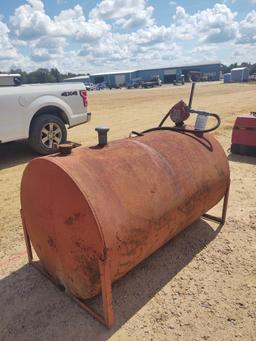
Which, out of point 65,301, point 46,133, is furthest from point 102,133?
point 46,133

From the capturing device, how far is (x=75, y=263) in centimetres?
237

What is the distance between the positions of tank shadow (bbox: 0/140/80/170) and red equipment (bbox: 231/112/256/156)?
10.7 feet

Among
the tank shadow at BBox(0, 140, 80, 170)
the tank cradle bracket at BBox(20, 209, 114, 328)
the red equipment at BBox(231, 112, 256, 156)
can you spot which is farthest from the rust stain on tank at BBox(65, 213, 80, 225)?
the red equipment at BBox(231, 112, 256, 156)

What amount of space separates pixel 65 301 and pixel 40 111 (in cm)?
462

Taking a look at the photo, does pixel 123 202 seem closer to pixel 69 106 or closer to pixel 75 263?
pixel 75 263

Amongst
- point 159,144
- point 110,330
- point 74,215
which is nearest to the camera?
point 74,215

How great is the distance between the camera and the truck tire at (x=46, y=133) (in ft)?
20.8

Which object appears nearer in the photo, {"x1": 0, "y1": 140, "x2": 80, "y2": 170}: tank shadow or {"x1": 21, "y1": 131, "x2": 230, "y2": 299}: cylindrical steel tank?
{"x1": 21, "y1": 131, "x2": 230, "y2": 299}: cylindrical steel tank

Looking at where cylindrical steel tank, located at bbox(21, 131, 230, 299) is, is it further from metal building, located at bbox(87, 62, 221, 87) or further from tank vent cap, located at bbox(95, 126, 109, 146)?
metal building, located at bbox(87, 62, 221, 87)

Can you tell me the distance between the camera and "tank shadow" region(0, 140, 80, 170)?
253 inches

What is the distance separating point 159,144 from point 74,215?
118cm

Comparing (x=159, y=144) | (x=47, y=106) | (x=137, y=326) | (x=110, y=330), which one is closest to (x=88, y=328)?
(x=110, y=330)

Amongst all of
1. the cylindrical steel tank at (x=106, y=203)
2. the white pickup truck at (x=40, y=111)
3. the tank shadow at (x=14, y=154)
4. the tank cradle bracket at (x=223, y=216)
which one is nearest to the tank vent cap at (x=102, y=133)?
the cylindrical steel tank at (x=106, y=203)

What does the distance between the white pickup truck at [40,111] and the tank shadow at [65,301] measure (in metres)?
3.67
